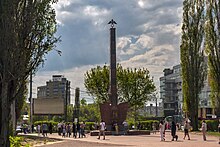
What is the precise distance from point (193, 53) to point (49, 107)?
3090cm

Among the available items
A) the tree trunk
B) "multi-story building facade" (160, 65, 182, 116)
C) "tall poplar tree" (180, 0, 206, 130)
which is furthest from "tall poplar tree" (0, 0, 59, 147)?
"multi-story building facade" (160, 65, 182, 116)

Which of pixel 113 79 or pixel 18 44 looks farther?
pixel 113 79

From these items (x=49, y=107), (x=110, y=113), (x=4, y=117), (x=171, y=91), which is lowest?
(x=4, y=117)

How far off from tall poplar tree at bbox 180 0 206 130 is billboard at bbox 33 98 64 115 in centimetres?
2765

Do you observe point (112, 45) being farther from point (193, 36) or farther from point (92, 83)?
point (92, 83)

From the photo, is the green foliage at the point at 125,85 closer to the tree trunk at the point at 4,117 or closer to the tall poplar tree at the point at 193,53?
the tall poplar tree at the point at 193,53

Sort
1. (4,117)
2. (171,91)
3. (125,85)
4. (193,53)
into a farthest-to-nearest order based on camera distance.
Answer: (171,91)
(125,85)
(193,53)
(4,117)

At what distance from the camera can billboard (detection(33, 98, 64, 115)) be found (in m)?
75.6

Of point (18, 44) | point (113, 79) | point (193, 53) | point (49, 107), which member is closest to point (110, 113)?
point (113, 79)

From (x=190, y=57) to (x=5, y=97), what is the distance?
38.3m

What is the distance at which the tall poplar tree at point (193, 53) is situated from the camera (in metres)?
53.4

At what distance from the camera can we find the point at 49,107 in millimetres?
75688

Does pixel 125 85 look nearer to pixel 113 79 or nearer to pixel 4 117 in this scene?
pixel 113 79

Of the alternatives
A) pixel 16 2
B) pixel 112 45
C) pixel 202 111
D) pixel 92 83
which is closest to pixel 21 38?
pixel 16 2
